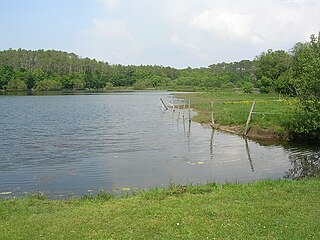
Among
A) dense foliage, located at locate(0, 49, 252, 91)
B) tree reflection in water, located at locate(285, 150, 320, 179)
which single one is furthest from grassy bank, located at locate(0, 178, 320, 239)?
dense foliage, located at locate(0, 49, 252, 91)

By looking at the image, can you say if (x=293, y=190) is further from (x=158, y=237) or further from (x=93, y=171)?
(x=93, y=171)

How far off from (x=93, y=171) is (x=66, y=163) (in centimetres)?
309

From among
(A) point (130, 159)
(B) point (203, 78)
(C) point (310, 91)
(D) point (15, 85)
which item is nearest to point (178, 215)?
(A) point (130, 159)

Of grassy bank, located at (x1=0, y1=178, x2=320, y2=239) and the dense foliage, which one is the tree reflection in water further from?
the dense foliage

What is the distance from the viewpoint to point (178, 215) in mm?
11070

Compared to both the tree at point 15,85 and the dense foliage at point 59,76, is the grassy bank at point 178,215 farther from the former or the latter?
the tree at point 15,85

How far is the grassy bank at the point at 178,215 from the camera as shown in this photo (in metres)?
9.67

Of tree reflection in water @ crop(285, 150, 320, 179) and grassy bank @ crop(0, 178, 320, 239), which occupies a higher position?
grassy bank @ crop(0, 178, 320, 239)

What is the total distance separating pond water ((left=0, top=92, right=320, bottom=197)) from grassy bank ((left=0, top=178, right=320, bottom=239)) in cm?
394

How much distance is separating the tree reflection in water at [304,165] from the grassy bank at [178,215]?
6.05 metres

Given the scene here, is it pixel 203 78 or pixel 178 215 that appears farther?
pixel 203 78

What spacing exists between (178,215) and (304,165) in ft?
48.5

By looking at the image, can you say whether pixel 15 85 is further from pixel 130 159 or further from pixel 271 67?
pixel 130 159

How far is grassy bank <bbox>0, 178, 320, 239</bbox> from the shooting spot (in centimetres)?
967
